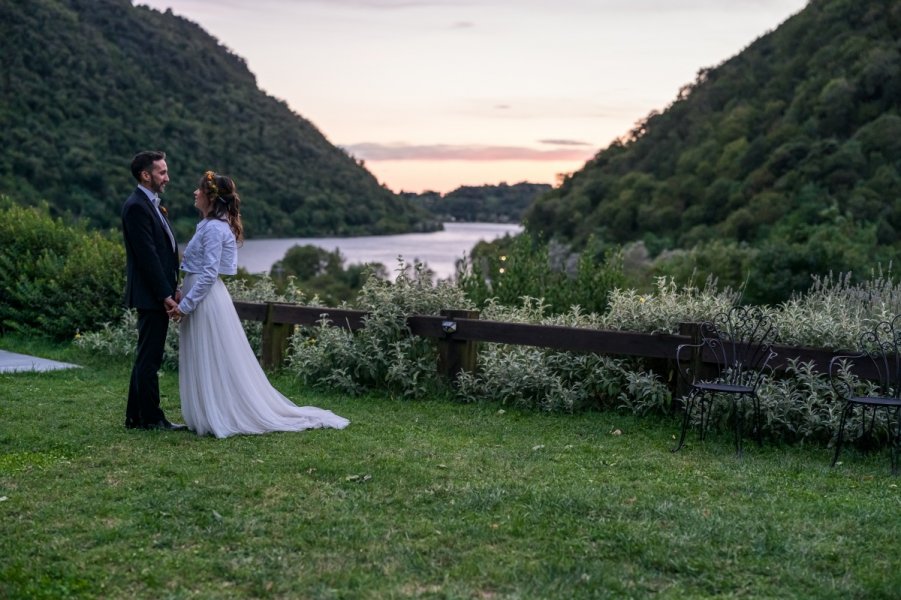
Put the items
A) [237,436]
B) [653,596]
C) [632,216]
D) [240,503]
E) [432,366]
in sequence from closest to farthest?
[653,596], [240,503], [237,436], [432,366], [632,216]

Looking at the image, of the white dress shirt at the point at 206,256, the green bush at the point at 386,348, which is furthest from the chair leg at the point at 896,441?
the white dress shirt at the point at 206,256

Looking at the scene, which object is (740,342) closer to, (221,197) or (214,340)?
(214,340)

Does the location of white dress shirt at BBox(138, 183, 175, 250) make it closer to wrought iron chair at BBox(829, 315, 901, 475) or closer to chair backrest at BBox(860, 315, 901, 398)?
wrought iron chair at BBox(829, 315, 901, 475)

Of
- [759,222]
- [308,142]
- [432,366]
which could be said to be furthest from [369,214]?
[432,366]

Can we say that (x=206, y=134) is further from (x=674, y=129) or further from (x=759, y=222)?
(x=674, y=129)

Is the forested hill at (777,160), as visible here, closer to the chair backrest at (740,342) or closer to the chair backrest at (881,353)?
the chair backrest at (740,342)

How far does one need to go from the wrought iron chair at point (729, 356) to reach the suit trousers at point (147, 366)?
4.18 meters

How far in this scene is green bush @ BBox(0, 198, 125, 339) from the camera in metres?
14.2

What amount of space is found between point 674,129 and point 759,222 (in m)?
21.7

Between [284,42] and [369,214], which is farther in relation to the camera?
[369,214]

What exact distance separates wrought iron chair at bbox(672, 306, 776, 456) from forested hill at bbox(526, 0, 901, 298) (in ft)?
92.3

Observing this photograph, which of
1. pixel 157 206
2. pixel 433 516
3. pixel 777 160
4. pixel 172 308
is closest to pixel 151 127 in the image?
pixel 777 160

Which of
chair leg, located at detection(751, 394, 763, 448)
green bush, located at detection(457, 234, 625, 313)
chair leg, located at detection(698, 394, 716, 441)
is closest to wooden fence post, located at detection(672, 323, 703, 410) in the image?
chair leg, located at detection(698, 394, 716, 441)

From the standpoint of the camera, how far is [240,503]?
5633 millimetres
